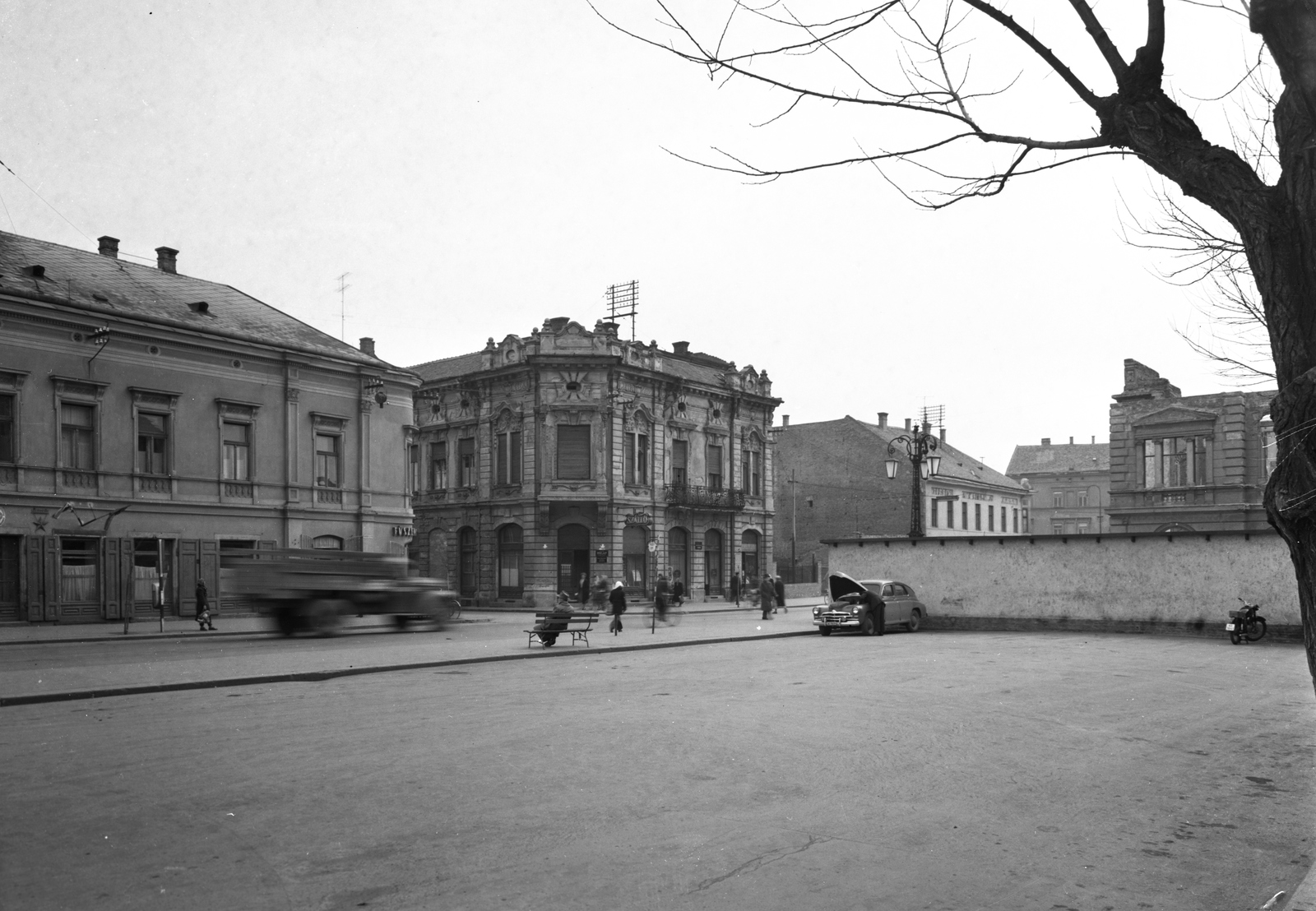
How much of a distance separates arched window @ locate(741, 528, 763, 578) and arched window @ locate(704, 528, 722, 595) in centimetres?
156

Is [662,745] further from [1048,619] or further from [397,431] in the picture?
[397,431]

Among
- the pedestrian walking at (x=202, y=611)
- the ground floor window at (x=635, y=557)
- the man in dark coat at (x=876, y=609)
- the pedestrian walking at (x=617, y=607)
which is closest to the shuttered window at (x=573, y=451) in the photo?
the ground floor window at (x=635, y=557)

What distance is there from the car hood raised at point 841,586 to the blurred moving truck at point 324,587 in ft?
37.8

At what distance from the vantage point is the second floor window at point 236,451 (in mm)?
34469

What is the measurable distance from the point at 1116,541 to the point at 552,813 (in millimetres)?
26323

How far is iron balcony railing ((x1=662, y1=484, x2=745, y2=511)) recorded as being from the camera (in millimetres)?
50844

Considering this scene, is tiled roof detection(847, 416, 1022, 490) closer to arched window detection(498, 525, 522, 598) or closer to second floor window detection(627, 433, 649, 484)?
second floor window detection(627, 433, 649, 484)

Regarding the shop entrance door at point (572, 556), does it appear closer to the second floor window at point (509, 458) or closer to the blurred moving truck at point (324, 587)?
the second floor window at point (509, 458)

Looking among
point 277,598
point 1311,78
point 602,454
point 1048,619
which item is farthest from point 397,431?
point 1311,78

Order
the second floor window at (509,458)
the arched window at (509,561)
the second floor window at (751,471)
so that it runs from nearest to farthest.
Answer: the arched window at (509,561) → the second floor window at (509,458) → the second floor window at (751,471)

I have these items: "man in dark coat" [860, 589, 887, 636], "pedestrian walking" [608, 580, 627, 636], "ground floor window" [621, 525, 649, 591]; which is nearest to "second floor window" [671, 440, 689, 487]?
"ground floor window" [621, 525, 649, 591]

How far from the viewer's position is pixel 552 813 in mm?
7539

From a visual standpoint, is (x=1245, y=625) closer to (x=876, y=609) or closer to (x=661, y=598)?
(x=876, y=609)

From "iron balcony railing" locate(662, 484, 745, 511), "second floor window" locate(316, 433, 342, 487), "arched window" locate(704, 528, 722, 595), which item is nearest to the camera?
"second floor window" locate(316, 433, 342, 487)
